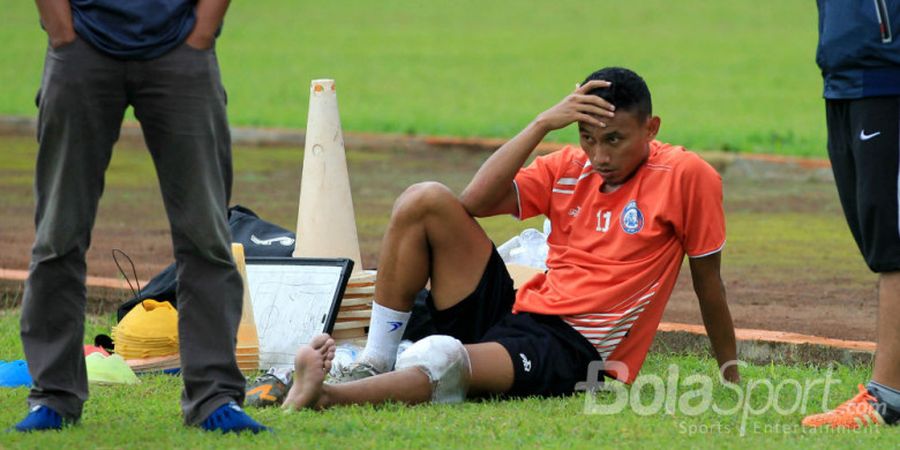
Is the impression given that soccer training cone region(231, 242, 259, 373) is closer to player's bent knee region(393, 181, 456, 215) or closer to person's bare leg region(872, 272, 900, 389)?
player's bent knee region(393, 181, 456, 215)

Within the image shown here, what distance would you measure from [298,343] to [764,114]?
42.1ft

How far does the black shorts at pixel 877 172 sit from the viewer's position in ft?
16.4

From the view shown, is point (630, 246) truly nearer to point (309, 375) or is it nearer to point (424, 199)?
point (424, 199)

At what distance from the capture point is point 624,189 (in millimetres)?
5645

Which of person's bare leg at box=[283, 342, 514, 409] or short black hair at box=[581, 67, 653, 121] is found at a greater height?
short black hair at box=[581, 67, 653, 121]

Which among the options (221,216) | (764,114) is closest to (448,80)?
(764,114)

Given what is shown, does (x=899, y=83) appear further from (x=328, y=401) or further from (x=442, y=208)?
(x=328, y=401)

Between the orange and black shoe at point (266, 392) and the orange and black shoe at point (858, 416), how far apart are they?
5.62 ft

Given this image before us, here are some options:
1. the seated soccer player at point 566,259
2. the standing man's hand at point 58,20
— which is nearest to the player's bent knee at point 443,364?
the seated soccer player at point 566,259

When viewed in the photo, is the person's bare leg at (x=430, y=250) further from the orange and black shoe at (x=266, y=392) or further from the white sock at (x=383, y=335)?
the orange and black shoe at (x=266, y=392)

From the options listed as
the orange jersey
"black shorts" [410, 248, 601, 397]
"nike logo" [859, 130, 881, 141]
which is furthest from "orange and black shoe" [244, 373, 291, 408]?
"nike logo" [859, 130, 881, 141]

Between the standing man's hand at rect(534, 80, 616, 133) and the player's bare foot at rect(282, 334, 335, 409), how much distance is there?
3.75 feet

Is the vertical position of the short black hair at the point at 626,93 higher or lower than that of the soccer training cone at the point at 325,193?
higher

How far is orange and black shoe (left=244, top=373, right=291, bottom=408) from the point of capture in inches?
208
